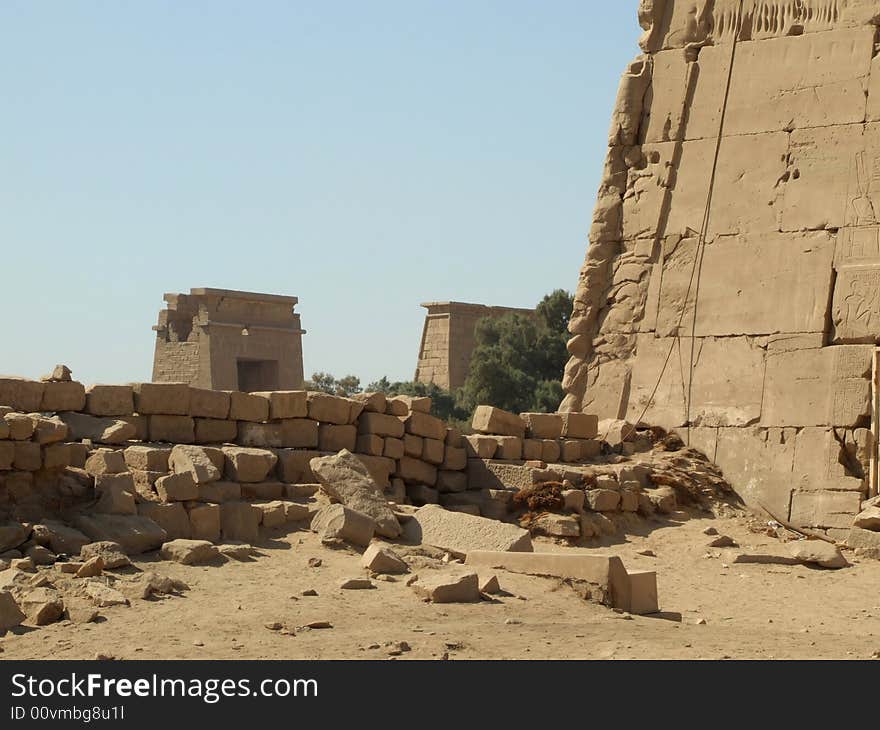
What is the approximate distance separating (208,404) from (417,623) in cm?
462

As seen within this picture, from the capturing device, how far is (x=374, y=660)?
7.29m

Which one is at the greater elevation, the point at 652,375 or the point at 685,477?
the point at 652,375

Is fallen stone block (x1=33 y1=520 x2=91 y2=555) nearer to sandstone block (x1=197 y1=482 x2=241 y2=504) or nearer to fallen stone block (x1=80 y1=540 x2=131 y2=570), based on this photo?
fallen stone block (x1=80 y1=540 x2=131 y2=570)

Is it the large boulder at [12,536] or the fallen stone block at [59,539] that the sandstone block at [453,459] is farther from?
the large boulder at [12,536]

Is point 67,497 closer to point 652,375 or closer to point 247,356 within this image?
point 652,375

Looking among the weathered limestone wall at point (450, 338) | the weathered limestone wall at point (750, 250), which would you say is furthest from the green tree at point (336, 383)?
the weathered limestone wall at point (750, 250)

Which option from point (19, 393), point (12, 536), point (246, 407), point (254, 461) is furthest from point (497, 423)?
point (12, 536)

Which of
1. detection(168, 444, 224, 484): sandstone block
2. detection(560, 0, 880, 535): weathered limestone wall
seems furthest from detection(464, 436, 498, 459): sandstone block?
detection(168, 444, 224, 484): sandstone block

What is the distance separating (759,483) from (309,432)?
461 centimetres

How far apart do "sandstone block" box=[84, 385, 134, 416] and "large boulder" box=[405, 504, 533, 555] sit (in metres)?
2.58

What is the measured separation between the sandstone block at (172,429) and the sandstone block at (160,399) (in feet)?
0.16

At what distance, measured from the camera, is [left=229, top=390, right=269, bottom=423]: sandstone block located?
1261cm

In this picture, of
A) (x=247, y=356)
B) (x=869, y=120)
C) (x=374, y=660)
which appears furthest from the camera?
(x=247, y=356)

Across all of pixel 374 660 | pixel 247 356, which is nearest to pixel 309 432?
pixel 374 660
